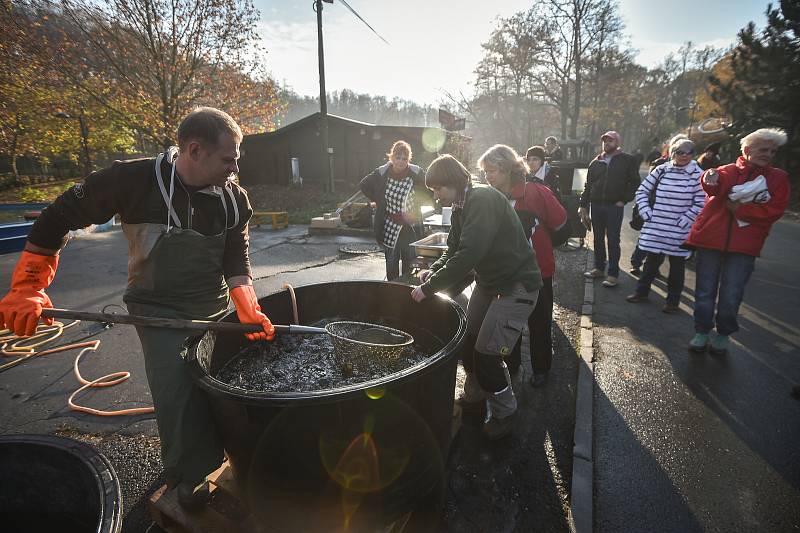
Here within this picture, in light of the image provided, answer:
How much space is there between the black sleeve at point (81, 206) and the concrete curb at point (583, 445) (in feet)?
10.3

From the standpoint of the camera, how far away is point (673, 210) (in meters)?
5.18

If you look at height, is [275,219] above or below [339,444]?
above

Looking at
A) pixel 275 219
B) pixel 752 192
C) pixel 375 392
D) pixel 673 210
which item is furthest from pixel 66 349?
pixel 275 219

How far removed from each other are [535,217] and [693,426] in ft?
7.03

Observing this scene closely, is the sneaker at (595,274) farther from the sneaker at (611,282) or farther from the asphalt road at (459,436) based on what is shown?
the asphalt road at (459,436)

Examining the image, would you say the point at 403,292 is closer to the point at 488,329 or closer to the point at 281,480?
the point at 488,329

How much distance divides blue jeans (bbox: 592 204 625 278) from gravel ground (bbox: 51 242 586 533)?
3558 mm

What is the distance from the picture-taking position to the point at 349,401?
1501 mm

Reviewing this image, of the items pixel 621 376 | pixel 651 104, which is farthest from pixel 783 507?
pixel 651 104

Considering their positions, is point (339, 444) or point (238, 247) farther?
point (238, 247)

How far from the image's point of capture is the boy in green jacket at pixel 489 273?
2404 millimetres

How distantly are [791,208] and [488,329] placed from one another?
1897 centimetres

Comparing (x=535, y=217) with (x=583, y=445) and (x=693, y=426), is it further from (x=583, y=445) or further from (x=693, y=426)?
(x=693, y=426)

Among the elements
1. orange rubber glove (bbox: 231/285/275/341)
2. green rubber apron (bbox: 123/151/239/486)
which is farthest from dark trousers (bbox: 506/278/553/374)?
green rubber apron (bbox: 123/151/239/486)
